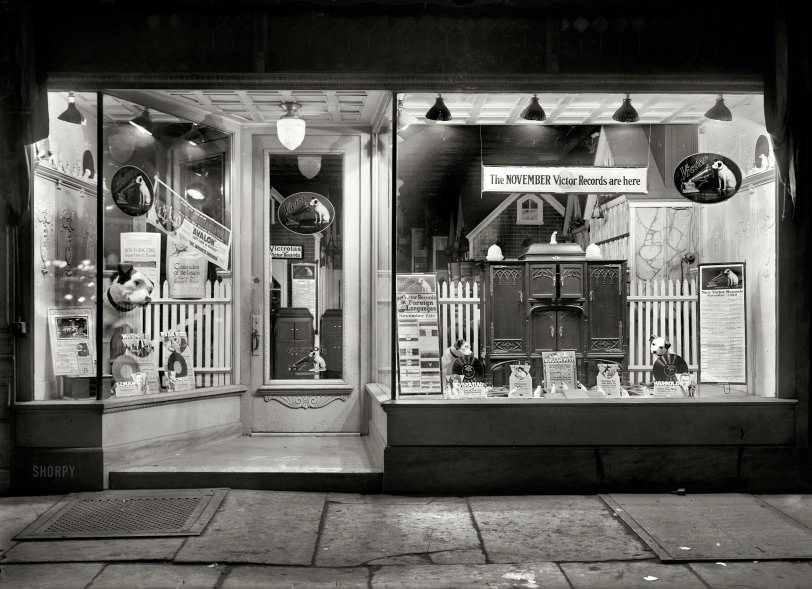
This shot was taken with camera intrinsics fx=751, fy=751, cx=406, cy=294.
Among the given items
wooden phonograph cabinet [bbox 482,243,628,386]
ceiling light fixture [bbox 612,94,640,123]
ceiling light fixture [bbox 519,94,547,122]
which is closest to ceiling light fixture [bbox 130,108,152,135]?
ceiling light fixture [bbox 519,94,547,122]

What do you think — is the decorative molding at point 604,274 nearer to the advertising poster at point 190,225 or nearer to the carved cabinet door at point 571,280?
the carved cabinet door at point 571,280

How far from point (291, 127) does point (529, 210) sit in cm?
320

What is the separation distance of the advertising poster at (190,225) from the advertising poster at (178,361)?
92 centimetres

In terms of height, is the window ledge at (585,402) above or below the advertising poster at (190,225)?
below

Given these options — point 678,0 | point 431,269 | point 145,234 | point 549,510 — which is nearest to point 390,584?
point 549,510

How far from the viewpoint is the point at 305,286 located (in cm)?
851

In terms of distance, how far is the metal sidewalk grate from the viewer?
5457mm

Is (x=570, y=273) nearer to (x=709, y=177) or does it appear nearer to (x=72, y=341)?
(x=709, y=177)

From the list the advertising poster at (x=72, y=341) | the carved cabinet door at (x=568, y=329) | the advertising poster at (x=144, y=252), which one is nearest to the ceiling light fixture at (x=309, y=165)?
the advertising poster at (x=144, y=252)

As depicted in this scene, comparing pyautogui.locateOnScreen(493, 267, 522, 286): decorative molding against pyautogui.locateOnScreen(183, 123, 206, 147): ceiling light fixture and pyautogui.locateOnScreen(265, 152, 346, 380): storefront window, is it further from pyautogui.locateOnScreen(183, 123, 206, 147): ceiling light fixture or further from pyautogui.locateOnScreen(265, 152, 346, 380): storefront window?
pyautogui.locateOnScreen(183, 123, 206, 147): ceiling light fixture

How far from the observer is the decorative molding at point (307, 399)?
8.44 m

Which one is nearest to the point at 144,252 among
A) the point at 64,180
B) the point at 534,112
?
the point at 64,180

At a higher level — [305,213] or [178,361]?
[305,213]

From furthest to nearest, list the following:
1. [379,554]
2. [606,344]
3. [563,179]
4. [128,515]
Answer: [606,344] → [563,179] → [128,515] → [379,554]
